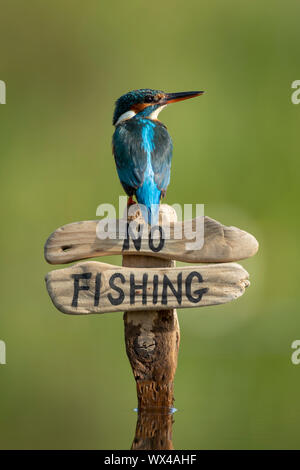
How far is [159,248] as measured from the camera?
2.05 meters

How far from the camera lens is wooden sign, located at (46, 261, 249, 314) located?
2.03 metres

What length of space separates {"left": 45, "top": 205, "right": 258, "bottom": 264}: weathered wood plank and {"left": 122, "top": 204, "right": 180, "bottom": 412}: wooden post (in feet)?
0.22

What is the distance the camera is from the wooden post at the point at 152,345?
2.13 metres

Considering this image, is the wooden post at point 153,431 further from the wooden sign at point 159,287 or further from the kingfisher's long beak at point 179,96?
the kingfisher's long beak at point 179,96

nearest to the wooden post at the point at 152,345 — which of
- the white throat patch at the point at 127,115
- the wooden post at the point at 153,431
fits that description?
the wooden post at the point at 153,431

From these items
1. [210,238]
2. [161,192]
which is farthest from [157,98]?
[210,238]

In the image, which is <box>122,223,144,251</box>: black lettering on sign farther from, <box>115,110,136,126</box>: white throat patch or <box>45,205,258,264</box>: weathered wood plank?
<box>115,110,136,126</box>: white throat patch

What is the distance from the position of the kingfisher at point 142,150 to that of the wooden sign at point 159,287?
8.2 inches

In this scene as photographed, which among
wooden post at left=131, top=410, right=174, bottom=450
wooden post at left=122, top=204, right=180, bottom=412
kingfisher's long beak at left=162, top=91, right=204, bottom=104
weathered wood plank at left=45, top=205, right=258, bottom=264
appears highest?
kingfisher's long beak at left=162, top=91, right=204, bottom=104

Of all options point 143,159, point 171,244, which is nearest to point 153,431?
point 171,244

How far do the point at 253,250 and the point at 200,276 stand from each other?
0.53ft

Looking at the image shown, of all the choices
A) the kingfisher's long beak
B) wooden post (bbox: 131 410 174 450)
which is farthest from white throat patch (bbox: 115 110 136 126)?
wooden post (bbox: 131 410 174 450)

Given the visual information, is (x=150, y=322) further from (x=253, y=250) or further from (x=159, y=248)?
(x=253, y=250)

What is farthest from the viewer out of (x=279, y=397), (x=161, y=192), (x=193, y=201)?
(x=193, y=201)
